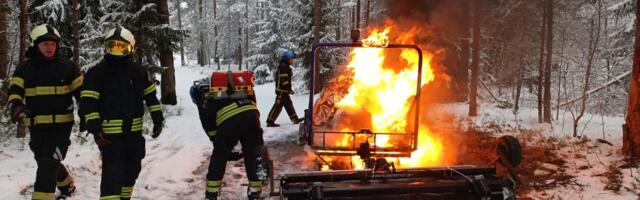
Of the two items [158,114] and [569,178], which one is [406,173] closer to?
[158,114]

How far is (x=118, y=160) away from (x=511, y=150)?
385cm

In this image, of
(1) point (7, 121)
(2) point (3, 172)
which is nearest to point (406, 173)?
(2) point (3, 172)

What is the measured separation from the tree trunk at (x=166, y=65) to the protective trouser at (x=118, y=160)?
1110 centimetres

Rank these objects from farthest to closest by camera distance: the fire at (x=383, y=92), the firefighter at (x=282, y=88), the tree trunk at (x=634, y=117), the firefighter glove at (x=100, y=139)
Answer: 1. the firefighter at (x=282, y=88)
2. the tree trunk at (x=634, y=117)
3. the fire at (x=383, y=92)
4. the firefighter glove at (x=100, y=139)

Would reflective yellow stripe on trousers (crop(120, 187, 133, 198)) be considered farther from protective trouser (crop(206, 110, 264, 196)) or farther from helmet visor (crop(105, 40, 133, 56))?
helmet visor (crop(105, 40, 133, 56))

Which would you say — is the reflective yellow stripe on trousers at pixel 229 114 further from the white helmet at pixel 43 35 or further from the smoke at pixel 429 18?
the smoke at pixel 429 18

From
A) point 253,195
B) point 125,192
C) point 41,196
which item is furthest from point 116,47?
point 253,195

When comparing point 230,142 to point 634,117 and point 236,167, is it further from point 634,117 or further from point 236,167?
point 634,117

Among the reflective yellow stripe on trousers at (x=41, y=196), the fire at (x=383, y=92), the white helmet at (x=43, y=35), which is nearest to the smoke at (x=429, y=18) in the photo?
the fire at (x=383, y=92)

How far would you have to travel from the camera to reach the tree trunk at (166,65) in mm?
15414

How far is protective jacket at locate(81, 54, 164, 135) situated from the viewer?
15.0 feet

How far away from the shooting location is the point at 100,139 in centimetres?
450

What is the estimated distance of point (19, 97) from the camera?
4.94 metres

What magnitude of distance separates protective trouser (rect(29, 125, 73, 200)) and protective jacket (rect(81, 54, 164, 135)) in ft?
2.34
